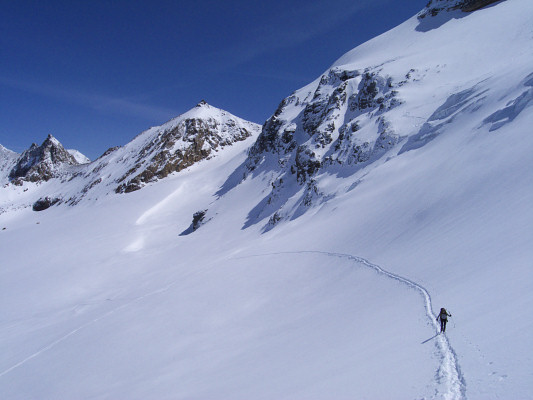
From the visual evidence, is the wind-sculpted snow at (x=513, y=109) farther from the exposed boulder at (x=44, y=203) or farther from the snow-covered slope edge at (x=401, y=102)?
the exposed boulder at (x=44, y=203)

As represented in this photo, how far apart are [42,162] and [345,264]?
149916 millimetres

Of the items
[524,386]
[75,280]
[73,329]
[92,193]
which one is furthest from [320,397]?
[92,193]

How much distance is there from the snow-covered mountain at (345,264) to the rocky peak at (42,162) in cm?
8854

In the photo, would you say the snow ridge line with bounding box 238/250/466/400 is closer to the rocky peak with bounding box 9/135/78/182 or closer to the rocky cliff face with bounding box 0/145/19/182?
the rocky peak with bounding box 9/135/78/182

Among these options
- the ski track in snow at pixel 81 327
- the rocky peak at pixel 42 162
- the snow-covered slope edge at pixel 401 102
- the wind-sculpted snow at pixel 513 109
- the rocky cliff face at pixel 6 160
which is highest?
the rocky cliff face at pixel 6 160

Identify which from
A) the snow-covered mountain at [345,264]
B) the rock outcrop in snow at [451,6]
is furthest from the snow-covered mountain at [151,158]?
the rock outcrop in snow at [451,6]

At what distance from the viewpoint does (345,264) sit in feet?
57.8

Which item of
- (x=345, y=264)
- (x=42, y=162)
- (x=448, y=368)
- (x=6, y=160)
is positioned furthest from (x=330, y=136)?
(x=6, y=160)

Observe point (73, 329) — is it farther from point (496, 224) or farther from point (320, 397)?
point (496, 224)

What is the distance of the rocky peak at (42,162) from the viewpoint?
420ft

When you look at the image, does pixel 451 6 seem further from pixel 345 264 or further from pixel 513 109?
pixel 345 264

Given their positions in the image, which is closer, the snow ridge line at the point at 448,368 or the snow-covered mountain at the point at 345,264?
the snow ridge line at the point at 448,368

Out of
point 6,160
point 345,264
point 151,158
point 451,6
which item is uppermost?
point 6,160

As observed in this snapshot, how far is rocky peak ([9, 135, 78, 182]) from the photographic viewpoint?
128000 millimetres
